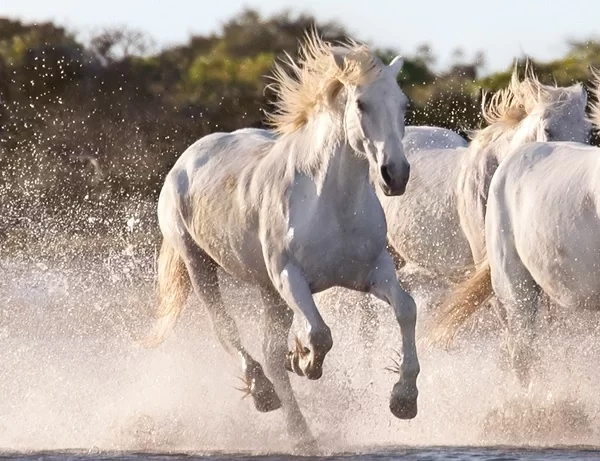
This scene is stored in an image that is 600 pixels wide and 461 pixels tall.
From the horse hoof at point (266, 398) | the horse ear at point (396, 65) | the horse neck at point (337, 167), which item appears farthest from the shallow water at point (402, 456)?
the horse ear at point (396, 65)

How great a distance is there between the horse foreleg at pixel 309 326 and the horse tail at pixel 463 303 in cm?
209

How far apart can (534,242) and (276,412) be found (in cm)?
158

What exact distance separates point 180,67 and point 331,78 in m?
26.3

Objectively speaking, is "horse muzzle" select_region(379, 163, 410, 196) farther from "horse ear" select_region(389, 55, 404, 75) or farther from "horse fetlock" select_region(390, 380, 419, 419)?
"horse fetlock" select_region(390, 380, 419, 419)

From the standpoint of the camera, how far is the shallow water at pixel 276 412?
952 centimetres

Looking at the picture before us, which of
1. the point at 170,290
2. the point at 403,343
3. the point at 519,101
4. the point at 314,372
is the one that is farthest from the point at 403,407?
the point at 519,101

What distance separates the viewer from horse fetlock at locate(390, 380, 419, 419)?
8641mm

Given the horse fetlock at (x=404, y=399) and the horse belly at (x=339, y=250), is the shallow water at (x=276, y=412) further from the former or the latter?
the horse belly at (x=339, y=250)

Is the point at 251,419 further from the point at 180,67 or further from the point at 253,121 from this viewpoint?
the point at 180,67

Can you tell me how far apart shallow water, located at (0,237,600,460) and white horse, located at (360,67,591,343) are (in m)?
0.53

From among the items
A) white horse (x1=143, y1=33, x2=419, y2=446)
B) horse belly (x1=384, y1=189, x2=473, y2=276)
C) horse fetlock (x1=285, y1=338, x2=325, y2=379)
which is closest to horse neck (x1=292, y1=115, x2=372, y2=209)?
white horse (x1=143, y1=33, x2=419, y2=446)

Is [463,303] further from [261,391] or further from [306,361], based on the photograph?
[306,361]

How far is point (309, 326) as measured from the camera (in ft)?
28.4

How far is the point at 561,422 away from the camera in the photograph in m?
9.62
